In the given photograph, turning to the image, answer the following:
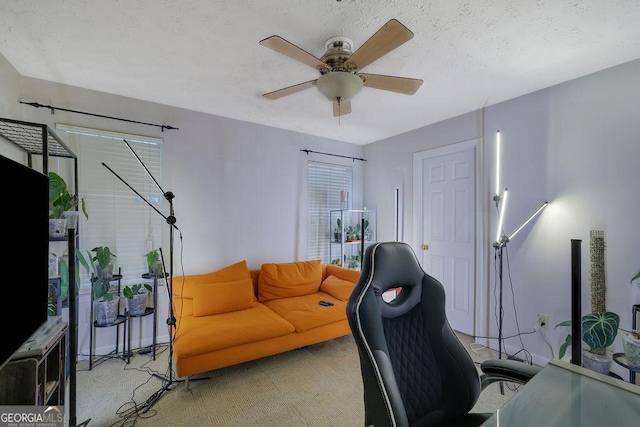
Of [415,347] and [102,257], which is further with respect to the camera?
[102,257]

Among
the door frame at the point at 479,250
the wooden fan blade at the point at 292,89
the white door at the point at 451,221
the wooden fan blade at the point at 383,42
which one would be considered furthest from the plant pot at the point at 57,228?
the door frame at the point at 479,250

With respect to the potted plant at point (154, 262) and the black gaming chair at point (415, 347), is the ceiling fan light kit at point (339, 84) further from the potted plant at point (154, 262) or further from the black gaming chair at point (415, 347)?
the potted plant at point (154, 262)

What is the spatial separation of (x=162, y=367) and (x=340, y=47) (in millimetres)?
2989

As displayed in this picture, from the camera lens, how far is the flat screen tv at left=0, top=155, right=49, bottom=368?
102 cm

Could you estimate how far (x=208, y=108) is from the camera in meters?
3.07

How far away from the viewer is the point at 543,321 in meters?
2.55

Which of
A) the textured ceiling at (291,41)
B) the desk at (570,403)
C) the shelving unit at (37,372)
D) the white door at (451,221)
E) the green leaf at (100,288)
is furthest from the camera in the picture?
the white door at (451,221)

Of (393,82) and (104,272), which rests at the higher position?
(393,82)

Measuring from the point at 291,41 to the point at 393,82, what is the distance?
740 mm

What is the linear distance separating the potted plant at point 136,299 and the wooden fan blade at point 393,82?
105 inches

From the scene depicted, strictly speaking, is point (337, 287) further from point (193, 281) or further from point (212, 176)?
point (212, 176)

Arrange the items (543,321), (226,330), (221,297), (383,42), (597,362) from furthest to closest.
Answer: (221,297) < (543,321) < (226,330) < (597,362) < (383,42)

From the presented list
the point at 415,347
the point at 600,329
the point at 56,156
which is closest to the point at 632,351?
the point at 600,329

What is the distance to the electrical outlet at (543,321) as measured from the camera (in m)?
2.54
